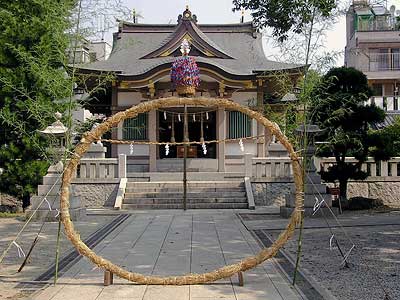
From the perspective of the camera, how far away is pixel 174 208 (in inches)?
622

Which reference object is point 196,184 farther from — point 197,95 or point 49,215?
point 49,215

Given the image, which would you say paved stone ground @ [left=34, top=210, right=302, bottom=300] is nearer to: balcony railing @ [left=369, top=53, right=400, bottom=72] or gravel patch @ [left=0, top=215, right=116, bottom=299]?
gravel patch @ [left=0, top=215, right=116, bottom=299]

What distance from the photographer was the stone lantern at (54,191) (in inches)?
494

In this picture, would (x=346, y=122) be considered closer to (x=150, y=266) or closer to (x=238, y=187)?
(x=238, y=187)

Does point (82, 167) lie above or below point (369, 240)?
above

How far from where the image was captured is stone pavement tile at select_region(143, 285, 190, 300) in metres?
5.59

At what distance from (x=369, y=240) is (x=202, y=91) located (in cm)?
1185

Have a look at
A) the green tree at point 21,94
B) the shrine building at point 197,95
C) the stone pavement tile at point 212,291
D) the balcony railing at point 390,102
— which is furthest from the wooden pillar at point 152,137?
the balcony railing at point 390,102

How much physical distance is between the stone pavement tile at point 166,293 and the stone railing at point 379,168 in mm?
12018

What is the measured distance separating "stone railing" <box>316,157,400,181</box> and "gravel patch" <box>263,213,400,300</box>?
6.15 meters

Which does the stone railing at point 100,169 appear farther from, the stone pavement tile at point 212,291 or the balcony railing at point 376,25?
the balcony railing at point 376,25

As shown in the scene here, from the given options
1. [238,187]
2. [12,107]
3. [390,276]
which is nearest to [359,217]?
[238,187]

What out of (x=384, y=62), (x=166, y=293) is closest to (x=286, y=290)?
(x=166, y=293)

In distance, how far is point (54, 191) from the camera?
1285 cm
